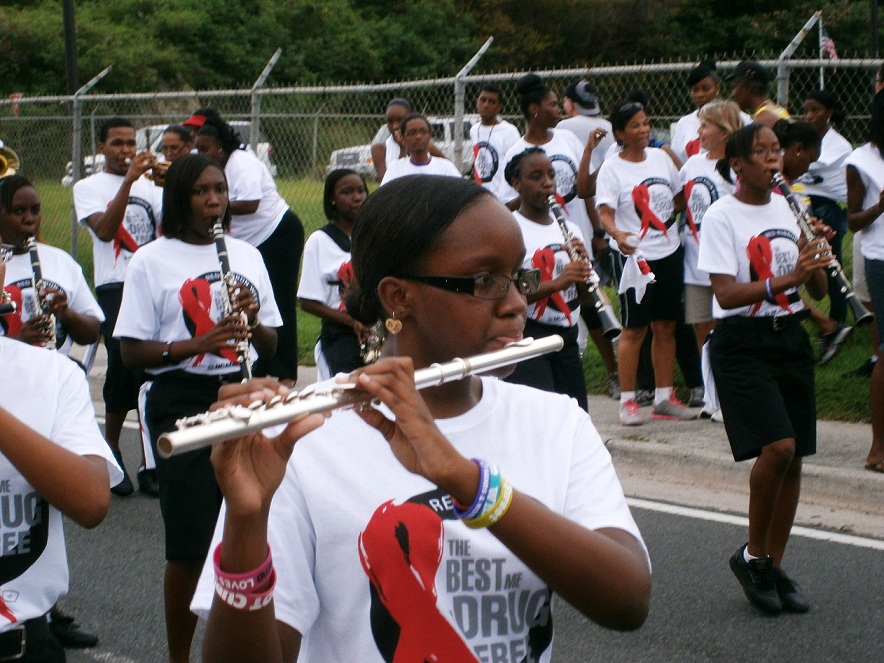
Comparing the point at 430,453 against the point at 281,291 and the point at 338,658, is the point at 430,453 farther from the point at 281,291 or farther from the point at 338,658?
the point at 281,291

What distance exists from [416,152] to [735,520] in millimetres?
3938

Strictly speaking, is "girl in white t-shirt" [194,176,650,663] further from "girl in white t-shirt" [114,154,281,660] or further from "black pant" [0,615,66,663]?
"girl in white t-shirt" [114,154,281,660]

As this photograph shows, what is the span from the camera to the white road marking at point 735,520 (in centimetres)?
575

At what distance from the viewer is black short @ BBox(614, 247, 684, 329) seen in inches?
315

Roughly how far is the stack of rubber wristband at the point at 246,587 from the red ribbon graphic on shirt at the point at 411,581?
0.20m

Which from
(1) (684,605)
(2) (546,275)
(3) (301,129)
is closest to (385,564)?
(1) (684,605)

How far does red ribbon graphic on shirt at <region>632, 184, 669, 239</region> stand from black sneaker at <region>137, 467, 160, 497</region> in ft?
11.3

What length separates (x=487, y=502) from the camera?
1.86 meters

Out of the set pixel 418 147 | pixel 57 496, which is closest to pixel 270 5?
pixel 418 147

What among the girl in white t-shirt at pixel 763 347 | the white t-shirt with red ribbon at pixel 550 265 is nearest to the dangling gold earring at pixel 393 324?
the girl in white t-shirt at pixel 763 347

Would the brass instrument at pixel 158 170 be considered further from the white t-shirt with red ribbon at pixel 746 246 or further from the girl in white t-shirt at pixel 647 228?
the white t-shirt with red ribbon at pixel 746 246

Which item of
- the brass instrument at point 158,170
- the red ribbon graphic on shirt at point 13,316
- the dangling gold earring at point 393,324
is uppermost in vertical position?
the dangling gold earring at point 393,324

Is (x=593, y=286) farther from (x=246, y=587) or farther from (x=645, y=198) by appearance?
(x=246, y=587)

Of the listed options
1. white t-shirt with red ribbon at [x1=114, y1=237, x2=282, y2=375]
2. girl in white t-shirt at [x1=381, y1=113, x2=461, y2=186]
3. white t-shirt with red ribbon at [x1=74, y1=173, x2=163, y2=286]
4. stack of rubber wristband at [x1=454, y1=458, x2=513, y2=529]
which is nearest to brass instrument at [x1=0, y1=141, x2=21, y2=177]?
white t-shirt with red ribbon at [x1=114, y1=237, x2=282, y2=375]
